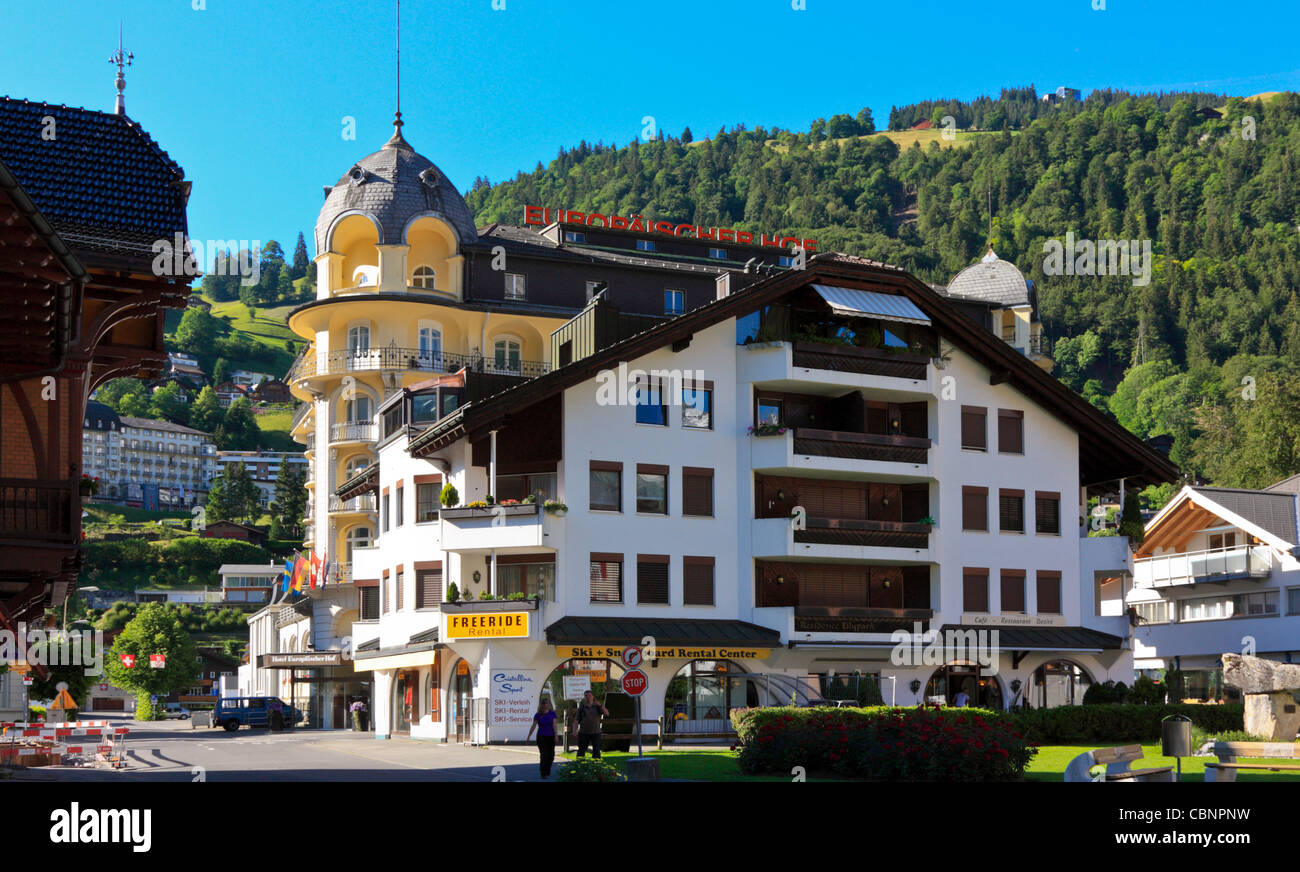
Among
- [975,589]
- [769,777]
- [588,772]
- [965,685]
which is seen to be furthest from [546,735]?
[975,589]

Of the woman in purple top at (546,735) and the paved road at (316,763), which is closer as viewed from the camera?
the paved road at (316,763)

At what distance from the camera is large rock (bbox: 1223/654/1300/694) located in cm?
4659

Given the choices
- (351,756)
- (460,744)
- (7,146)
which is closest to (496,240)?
(460,744)

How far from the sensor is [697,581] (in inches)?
2176

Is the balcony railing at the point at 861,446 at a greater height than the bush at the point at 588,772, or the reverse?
the balcony railing at the point at 861,446

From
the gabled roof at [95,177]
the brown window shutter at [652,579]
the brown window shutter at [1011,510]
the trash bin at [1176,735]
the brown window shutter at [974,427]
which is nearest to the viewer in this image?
the trash bin at [1176,735]

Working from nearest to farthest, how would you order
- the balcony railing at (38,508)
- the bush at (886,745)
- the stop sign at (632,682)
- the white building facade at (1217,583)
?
the balcony railing at (38,508), the bush at (886,745), the stop sign at (632,682), the white building facade at (1217,583)

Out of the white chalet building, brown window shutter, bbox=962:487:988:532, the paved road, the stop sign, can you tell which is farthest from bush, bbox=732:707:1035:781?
brown window shutter, bbox=962:487:988:532

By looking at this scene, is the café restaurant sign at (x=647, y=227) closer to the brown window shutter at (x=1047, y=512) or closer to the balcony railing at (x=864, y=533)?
the brown window shutter at (x=1047, y=512)

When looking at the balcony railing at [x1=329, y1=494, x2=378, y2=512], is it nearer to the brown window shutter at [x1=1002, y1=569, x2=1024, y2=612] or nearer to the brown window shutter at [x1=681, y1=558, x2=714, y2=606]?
the brown window shutter at [x1=681, y1=558, x2=714, y2=606]

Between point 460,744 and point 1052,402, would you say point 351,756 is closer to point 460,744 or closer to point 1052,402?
point 460,744

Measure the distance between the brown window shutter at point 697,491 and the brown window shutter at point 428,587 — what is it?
30.8 ft

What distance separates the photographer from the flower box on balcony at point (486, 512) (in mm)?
51375

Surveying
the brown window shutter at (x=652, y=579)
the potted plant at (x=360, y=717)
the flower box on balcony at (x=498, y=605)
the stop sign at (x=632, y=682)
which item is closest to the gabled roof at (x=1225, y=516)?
the brown window shutter at (x=652, y=579)
